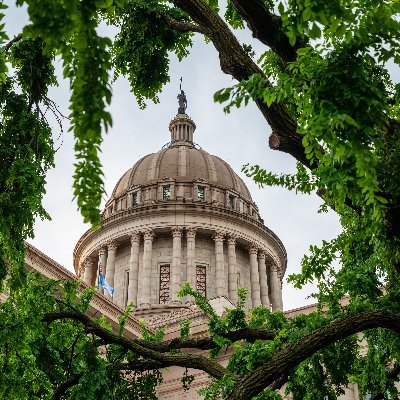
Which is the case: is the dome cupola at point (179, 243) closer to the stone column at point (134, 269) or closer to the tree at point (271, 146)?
the stone column at point (134, 269)

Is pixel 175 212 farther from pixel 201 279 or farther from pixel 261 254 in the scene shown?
pixel 261 254

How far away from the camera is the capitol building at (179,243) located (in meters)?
48.0

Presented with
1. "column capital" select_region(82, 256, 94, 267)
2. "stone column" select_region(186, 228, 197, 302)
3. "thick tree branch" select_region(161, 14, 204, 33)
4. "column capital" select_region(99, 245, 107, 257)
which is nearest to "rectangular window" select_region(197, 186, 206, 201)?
"stone column" select_region(186, 228, 197, 302)

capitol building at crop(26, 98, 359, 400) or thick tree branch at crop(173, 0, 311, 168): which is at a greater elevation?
capitol building at crop(26, 98, 359, 400)

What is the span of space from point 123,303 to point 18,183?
41.5m

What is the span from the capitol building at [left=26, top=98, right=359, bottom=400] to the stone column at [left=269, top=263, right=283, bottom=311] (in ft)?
0.28

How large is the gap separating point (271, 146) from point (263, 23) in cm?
159

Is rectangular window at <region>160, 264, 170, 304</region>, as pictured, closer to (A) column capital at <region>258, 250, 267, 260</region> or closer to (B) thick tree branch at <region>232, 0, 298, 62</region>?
(A) column capital at <region>258, 250, 267, 260</region>

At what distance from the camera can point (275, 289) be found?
5303cm

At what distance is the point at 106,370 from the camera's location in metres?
11.4

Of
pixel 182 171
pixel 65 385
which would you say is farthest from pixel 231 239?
pixel 65 385

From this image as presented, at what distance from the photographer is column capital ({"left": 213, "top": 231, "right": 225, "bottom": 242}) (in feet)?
164

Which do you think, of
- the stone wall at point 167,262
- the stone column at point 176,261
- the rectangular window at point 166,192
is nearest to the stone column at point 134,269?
the stone wall at point 167,262

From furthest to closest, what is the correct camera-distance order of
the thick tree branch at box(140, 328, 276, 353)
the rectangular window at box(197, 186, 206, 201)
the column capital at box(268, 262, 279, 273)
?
the column capital at box(268, 262, 279, 273) → the rectangular window at box(197, 186, 206, 201) → the thick tree branch at box(140, 328, 276, 353)
